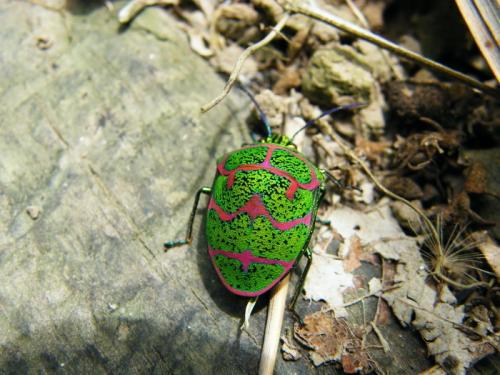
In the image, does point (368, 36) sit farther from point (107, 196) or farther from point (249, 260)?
point (107, 196)

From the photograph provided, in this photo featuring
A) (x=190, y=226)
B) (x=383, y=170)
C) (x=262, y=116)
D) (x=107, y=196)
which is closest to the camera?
(x=190, y=226)

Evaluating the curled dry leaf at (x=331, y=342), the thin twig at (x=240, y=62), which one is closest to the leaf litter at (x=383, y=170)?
the curled dry leaf at (x=331, y=342)

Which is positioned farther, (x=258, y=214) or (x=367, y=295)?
(x=367, y=295)

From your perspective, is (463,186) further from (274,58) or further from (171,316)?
(171,316)

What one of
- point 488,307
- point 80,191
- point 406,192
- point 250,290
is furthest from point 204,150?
point 488,307

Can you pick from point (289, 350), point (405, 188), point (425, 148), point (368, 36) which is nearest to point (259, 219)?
point (289, 350)

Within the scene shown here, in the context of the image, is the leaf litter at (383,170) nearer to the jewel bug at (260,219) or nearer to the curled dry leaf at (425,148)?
the curled dry leaf at (425,148)

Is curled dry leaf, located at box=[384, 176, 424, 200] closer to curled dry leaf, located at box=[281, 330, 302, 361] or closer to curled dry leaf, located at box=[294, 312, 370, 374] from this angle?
curled dry leaf, located at box=[294, 312, 370, 374]

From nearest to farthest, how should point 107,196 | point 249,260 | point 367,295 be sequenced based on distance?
point 249,260, point 367,295, point 107,196
